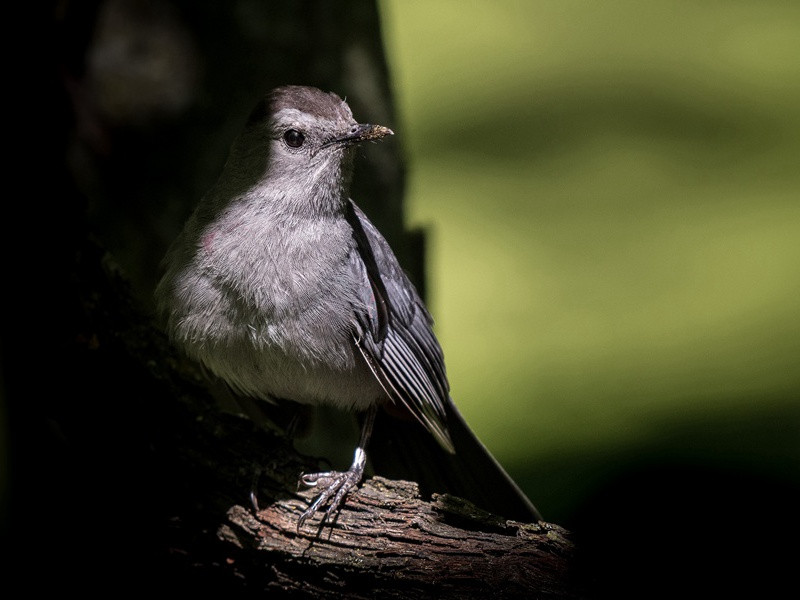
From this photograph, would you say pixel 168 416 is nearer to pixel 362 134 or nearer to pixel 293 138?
pixel 293 138

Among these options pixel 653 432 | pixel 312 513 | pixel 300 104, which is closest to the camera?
pixel 300 104

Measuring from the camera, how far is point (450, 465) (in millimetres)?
2225

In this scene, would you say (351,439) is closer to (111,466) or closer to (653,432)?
(111,466)

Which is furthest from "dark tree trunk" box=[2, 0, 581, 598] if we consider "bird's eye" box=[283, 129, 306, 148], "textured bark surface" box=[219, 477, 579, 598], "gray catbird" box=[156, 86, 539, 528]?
"bird's eye" box=[283, 129, 306, 148]

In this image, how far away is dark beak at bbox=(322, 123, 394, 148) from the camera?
1.81 metres

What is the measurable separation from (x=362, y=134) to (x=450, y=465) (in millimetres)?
905

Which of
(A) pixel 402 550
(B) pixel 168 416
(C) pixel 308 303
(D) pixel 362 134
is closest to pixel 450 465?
(A) pixel 402 550

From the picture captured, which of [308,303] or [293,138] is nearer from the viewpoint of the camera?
[293,138]

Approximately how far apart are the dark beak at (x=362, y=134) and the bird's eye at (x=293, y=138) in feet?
0.19

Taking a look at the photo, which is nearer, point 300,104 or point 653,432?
point 300,104

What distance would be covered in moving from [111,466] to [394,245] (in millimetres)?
934

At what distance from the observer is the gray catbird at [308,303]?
2020 millimetres

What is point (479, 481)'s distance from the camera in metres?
2.07

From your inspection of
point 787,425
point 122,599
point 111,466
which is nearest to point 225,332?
point 111,466
